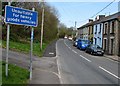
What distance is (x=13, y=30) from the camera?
4041cm

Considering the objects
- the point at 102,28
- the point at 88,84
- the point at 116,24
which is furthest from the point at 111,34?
the point at 88,84

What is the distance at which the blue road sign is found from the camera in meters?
10.2

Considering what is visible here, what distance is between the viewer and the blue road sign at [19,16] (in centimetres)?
1025

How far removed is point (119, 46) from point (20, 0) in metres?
15.2

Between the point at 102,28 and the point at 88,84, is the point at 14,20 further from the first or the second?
the point at 102,28

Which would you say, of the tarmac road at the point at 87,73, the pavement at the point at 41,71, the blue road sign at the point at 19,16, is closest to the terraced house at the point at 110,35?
the tarmac road at the point at 87,73

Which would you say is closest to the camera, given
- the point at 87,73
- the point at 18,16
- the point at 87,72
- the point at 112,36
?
the point at 18,16

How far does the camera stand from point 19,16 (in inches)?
425

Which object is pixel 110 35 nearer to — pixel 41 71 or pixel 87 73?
pixel 87 73

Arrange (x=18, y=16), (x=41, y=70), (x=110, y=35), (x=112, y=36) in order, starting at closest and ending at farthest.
Result: (x=18, y=16) < (x=41, y=70) < (x=112, y=36) < (x=110, y=35)

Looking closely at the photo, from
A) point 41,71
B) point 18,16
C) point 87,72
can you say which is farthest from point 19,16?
point 87,72

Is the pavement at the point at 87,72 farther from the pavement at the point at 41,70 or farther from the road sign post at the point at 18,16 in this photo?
the road sign post at the point at 18,16

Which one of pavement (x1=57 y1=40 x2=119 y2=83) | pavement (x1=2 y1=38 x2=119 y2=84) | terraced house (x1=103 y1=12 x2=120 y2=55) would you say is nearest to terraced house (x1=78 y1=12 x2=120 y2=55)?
terraced house (x1=103 y1=12 x2=120 y2=55)

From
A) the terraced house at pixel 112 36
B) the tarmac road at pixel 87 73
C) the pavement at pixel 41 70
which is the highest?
the terraced house at pixel 112 36
